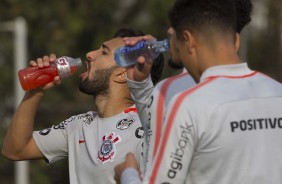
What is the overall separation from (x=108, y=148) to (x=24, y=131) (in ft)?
1.84

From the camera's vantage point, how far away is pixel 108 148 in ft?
18.6

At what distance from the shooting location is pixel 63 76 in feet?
18.9

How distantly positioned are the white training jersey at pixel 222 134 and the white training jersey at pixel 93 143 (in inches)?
54.0

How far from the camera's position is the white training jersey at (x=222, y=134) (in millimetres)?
4105

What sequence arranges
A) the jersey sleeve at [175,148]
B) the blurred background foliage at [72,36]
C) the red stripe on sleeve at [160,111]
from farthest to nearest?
the blurred background foliage at [72,36]
the red stripe on sleeve at [160,111]
the jersey sleeve at [175,148]

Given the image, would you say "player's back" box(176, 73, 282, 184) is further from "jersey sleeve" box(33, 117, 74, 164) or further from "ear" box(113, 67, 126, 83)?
"jersey sleeve" box(33, 117, 74, 164)

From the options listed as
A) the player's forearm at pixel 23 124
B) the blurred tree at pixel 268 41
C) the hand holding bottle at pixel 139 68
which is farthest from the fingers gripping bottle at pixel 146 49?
the blurred tree at pixel 268 41

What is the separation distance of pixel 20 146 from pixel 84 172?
47 centimetres

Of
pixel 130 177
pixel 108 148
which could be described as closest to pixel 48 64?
pixel 108 148

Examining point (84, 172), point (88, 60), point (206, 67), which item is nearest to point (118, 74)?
point (88, 60)

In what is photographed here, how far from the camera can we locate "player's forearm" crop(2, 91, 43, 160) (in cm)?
583

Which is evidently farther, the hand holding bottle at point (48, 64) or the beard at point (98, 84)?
the beard at point (98, 84)

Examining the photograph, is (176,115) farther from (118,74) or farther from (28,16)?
(28,16)

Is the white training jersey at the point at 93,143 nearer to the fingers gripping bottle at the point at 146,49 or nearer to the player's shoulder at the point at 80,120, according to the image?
the player's shoulder at the point at 80,120
